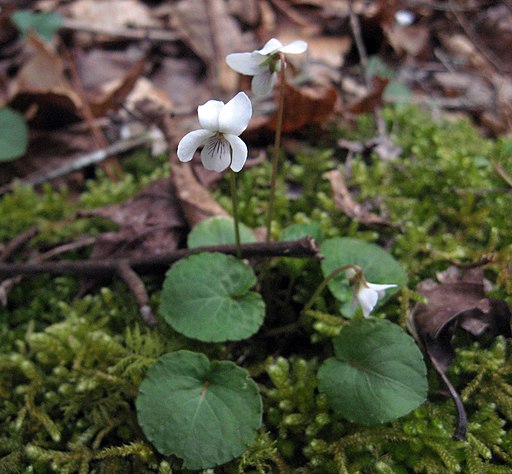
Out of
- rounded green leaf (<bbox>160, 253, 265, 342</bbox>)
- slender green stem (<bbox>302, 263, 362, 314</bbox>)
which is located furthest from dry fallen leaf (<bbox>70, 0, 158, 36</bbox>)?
slender green stem (<bbox>302, 263, 362, 314</bbox>)

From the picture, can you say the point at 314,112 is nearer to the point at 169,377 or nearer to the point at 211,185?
the point at 211,185

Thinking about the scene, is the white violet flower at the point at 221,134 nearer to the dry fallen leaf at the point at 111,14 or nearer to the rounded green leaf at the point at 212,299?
the rounded green leaf at the point at 212,299

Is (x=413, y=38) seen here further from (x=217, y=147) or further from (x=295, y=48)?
(x=217, y=147)

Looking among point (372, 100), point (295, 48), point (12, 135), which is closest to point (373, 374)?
point (295, 48)

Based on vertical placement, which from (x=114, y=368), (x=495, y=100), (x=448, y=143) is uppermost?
(x=114, y=368)

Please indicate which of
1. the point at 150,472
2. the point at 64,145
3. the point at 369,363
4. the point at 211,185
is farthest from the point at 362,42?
the point at 150,472

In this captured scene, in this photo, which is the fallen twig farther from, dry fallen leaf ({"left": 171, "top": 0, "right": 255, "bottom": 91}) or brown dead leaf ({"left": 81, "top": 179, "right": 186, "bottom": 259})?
dry fallen leaf ({"left": 171, "top": 0, "right": 255, "bottom": 91})
